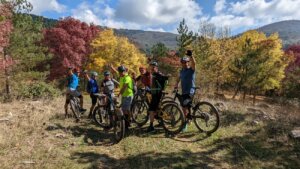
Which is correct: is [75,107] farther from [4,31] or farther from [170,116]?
[4,31]

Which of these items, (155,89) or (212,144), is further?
(155,89)

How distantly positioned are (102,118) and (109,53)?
28.1 meters

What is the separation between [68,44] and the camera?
37.5m

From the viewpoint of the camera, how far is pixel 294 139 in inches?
336

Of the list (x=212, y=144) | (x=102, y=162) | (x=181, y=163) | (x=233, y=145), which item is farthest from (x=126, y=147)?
(x=233, y=145)

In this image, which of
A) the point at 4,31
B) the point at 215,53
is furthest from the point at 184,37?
the point at 4,31

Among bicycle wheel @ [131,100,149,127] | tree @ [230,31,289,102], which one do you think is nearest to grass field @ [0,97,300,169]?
bicycle wheel @ [131,100,149,127]

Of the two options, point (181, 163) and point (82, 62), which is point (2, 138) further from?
point (82, 62)

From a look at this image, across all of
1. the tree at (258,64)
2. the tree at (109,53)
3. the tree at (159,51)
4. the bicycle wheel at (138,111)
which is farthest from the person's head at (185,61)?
the tree at (159,51)

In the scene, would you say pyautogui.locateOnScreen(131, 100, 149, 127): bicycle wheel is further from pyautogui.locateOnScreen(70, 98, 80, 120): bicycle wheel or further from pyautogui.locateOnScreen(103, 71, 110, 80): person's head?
pyautogui.locateOnScreen(70, 98, 80, 120): bicycle wheel

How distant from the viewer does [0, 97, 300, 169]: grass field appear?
7.18m

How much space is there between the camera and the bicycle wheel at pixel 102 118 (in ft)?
32.8

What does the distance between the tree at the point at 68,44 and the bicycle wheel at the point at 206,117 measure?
94.0ft

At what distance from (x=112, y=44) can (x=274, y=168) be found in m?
32.8
